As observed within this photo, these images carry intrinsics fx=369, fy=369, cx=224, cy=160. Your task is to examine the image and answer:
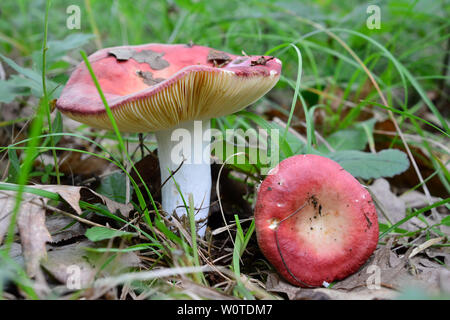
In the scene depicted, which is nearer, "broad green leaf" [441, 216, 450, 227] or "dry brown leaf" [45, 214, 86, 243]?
"dry brown leaf" [45, 214, 86, 243]

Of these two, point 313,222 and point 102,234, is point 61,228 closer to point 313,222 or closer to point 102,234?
point 102,234

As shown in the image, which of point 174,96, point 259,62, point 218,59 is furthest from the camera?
point 218,59

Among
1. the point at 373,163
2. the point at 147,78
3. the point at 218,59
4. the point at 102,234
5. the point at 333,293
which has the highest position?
the point at 218,59

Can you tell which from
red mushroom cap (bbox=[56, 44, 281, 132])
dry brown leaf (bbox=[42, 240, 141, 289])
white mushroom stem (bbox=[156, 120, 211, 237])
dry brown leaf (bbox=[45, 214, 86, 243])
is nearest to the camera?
dry brown leaf (bbox=[42, 240, 141, 289])

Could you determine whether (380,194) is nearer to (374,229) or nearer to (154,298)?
(374,229)

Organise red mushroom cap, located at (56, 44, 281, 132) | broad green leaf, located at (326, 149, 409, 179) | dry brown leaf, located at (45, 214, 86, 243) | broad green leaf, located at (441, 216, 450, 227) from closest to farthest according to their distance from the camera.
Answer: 1. red mushroom cap, located at (56, 44, 281, 132)
2. dry brown leaf, located at (45, 214, 86, 243)
3. broad green leaf, located at (441, 216, 450, 227)
4. broad green leaf, located at (326, 149, 409, 179)

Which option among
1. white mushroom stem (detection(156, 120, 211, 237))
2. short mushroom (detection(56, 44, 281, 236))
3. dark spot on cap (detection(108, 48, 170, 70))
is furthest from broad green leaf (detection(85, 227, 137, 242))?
dark spot on cap (detection(108, 48, 170, 70))

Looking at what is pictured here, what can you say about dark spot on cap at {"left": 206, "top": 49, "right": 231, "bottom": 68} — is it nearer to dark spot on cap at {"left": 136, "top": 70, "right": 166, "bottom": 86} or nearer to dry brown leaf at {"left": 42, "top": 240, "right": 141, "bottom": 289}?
dark spot on cap at {"left": 136, "top": 70, "right": 166, "bottom": 86}

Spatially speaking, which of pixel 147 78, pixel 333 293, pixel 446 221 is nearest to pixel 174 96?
pixel 147 78
